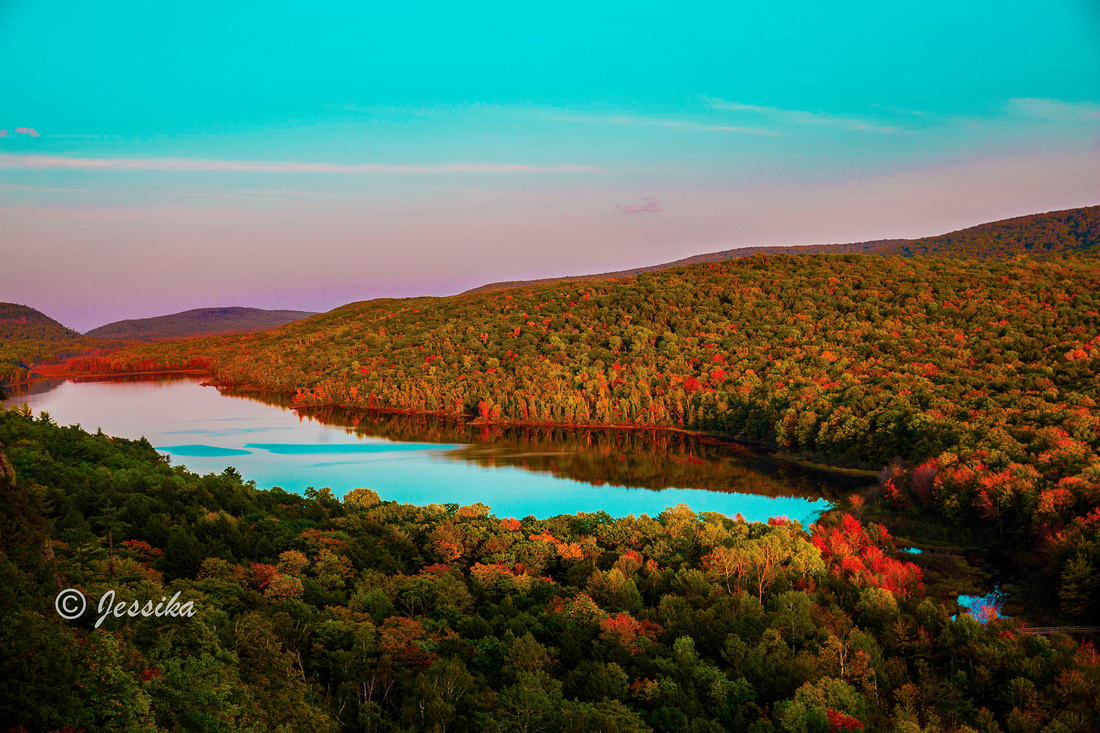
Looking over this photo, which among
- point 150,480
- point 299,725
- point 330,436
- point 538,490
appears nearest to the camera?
point 299,725

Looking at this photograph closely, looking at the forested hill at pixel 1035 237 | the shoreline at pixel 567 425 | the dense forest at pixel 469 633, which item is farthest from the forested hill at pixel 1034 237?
the dense forest at pixel 469 633

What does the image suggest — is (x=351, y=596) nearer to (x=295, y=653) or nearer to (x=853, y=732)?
(x=295, y=653)

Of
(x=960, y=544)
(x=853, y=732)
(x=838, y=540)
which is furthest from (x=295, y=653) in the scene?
(x=960, y=544)

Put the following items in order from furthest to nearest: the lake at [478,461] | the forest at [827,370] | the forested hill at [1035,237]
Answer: the forested hill at [1035,237] → the lake at [478,461] → the forest at [827,370]

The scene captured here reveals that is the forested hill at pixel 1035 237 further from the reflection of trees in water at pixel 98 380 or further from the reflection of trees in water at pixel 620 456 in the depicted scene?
the reflection of trees in water at pixel 98 380

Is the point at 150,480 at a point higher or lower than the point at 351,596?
higher

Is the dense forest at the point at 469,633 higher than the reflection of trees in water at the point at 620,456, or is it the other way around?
the dense forest at the point at 469,633

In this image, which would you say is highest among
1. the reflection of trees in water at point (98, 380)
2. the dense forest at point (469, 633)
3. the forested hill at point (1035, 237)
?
the forested hill at point (1035, 237)
